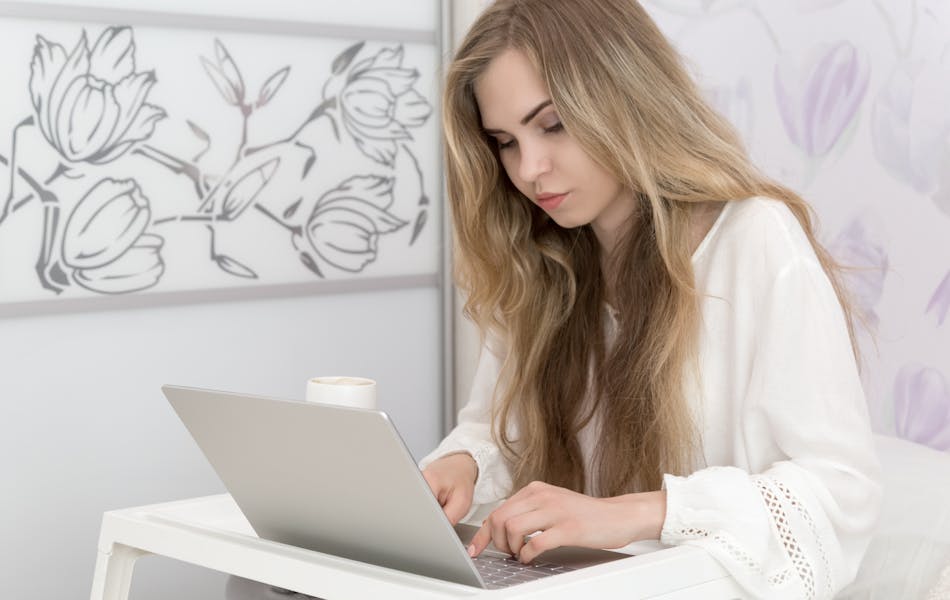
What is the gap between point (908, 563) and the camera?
1.64 metres

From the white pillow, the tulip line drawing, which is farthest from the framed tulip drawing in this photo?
the white pillow

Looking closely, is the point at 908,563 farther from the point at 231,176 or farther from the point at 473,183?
the point at 231,176

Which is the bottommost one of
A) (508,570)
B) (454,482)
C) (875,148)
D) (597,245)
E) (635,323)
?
(508,570)

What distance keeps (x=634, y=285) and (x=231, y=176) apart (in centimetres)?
96

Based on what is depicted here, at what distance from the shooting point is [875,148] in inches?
80.0

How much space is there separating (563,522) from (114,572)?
0.49 meters

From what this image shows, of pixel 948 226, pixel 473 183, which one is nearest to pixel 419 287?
pixel 473 183

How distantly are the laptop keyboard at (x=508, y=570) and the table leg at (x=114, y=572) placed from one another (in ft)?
1.17

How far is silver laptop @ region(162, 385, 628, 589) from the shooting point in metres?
1.02

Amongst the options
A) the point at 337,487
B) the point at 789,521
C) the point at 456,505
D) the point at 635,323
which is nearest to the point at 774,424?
the point at 789,521

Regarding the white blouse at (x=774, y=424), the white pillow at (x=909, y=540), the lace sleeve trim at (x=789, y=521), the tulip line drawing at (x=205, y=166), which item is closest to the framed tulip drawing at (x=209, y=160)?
the tulip line drawing at (x=205, y=166)

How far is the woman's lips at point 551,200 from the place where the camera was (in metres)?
1.53

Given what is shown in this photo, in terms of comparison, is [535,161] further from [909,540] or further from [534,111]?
[909,540]

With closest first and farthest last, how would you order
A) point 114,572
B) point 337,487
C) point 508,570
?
point 337,487, point 508,570, point 114,572
